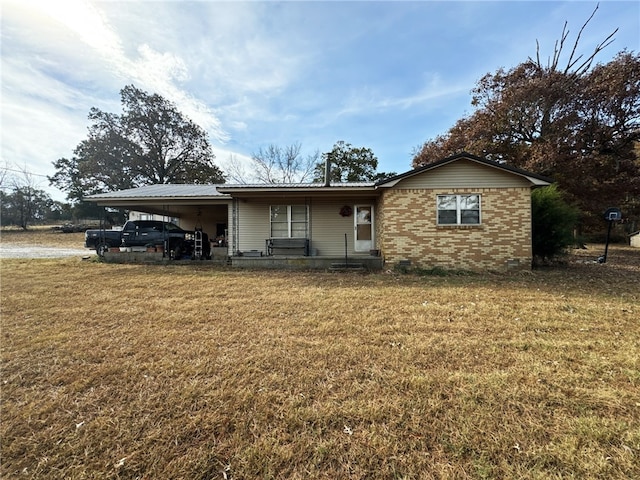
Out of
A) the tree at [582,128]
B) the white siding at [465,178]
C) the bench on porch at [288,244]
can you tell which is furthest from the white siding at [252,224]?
the tree at [582,128]

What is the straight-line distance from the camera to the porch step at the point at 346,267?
964cm

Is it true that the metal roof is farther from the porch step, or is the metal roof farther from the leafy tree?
the leafy tree

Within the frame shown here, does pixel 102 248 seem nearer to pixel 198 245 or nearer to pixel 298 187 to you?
pixel 198 245

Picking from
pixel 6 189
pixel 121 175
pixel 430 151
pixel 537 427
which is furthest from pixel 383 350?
pixel 6 189

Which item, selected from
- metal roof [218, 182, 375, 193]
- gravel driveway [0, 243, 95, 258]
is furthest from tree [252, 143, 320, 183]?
metal roof [218, 182, 375, 193]

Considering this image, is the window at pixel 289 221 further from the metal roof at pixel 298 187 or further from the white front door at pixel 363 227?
the white front door at pixel 363 227

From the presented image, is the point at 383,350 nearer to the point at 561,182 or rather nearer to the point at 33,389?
the point at 33,389

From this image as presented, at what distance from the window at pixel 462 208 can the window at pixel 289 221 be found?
5.53 metres

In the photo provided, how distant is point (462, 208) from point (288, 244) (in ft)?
22.3

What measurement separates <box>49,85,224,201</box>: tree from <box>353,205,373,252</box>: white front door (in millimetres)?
24750

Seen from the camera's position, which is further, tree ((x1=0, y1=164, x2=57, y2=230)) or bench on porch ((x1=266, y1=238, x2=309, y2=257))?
tree ((x1=0, y1=164, x2=57, y2=230))

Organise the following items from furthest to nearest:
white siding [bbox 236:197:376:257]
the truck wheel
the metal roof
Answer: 1. the truck wheel
2. white siding [bbox 236:197:376:257]
3. the metal roof

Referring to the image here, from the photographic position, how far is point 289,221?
11.9 metres

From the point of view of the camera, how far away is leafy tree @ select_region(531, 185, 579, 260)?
9.75m
